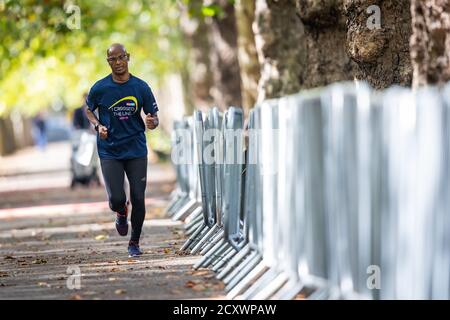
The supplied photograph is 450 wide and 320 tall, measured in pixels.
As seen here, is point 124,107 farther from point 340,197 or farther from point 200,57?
point 200,57

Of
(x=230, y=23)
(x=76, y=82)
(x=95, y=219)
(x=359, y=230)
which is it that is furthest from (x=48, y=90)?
(x=359, y=230)

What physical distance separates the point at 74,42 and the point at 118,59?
22.3 m

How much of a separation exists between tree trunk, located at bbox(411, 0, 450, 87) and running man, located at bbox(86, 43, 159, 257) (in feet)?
11.3

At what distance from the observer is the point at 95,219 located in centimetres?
1681

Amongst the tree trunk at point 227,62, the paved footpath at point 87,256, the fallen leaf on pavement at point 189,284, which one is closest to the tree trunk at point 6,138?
the tree trunk at point 227,62

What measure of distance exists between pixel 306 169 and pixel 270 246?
1367 millimetres

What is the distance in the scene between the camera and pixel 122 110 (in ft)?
35.4

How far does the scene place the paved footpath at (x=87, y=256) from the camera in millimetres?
9070

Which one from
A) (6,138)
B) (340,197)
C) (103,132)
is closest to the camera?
(340,197)

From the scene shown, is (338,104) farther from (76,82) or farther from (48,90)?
(48,90)

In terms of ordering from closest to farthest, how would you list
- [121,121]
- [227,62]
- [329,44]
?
1. [121,121]
2. [329,44]
3. [227,62]

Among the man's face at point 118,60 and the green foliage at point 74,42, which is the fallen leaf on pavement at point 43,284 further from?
the green foliage at point 74,42

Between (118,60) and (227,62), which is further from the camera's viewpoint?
(227,62)

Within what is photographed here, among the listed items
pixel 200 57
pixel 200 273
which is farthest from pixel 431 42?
pixel 200 57
